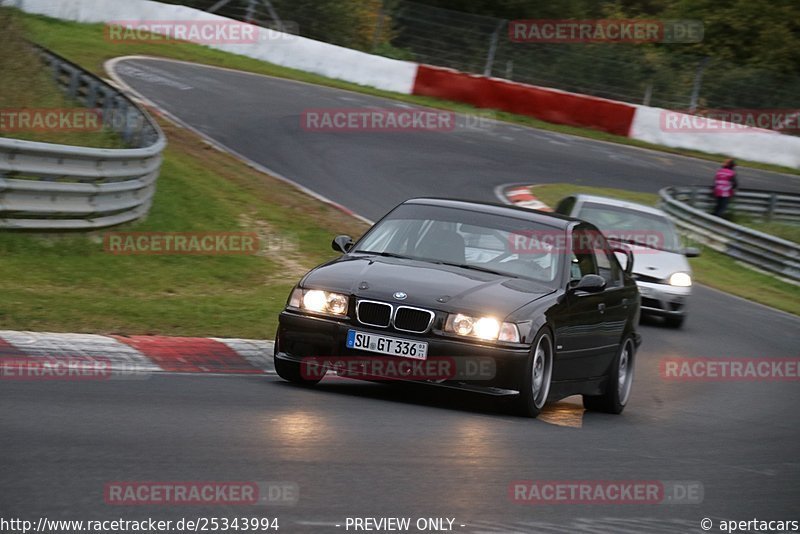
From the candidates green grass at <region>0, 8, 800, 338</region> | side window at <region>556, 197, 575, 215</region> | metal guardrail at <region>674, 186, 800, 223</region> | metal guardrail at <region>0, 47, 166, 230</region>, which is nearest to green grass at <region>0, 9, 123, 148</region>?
green grass at <region>0, 8, 800, 338</region>

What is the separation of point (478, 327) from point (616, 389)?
7.59 ft

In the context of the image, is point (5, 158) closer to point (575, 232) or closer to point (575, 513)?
point (575, 232)

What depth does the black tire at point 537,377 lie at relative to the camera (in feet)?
25.8

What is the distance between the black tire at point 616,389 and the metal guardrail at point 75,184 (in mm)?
6038

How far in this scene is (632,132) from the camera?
33.9 m

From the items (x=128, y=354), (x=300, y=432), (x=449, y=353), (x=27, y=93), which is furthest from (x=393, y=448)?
(x=27, y=93)

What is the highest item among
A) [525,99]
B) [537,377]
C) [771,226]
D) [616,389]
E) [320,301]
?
[320,301]

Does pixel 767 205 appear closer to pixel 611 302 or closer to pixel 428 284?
pixel 611 302

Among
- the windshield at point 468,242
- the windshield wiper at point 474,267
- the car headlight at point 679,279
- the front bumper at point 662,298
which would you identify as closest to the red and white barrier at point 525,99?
the car headlight at point 679,279

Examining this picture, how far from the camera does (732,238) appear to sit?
24.4 m

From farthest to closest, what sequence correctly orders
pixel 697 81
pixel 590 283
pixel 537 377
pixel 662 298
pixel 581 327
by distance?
pixel 697 81 < pixel 662 298 < pixel 581 327 < pixel 590 283 < pixel 537 377

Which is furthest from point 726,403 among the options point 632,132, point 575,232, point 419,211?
point 632,132

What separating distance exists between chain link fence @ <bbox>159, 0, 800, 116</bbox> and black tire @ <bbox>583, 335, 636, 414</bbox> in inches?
993

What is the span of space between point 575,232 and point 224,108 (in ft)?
59.3
